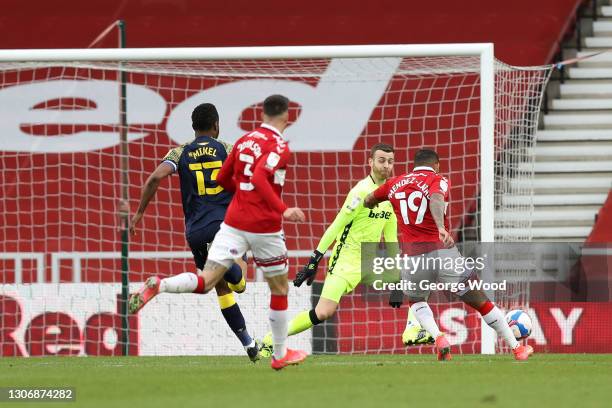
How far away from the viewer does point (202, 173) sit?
411 inches

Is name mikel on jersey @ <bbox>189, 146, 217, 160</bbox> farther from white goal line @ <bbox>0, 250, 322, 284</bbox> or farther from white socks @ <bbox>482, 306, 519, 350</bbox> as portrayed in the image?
white goal line @ <bbox>0, 250, 322, 284</bbox>

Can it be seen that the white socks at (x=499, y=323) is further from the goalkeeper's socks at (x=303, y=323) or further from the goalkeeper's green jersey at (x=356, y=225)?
the goalkeeper's socks at (x=303, y=323)

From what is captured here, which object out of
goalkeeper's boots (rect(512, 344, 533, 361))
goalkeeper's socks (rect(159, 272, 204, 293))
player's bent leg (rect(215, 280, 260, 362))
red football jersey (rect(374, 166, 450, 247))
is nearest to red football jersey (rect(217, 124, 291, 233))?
goalkeeper's socks (rect(159, 272, 204, 293))

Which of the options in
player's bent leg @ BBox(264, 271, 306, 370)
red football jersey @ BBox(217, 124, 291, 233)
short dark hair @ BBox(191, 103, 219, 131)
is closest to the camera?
red football jersey @ BBox(217, 124, 291, 233)

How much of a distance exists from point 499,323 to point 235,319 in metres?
2.19

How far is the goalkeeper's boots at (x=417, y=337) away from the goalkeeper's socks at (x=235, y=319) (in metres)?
1.61

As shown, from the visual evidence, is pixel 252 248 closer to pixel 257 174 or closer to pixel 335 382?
pixel 257 174

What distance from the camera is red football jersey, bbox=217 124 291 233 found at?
8953mm

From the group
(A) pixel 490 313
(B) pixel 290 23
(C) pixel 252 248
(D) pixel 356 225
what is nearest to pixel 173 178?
(B) pixel 290 23

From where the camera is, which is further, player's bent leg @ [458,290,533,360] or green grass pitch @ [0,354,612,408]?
player's bent leg @ [458,290,533,360]

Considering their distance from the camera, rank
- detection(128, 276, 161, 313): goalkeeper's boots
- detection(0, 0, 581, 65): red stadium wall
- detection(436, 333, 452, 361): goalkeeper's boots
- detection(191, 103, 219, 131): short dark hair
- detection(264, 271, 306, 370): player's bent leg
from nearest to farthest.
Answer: detection(128, 276, 161, 313): goalkeeper's boots
detection(264, 271, 306, 370): player's bent leg
detection(191, 103, 219, 131): short dark hair
detection(436, 333, 452, 361): goalkeeper's boots
detection(0, 0, 581, 65): red stadium wall

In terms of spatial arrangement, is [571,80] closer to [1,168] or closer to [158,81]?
[158,81]

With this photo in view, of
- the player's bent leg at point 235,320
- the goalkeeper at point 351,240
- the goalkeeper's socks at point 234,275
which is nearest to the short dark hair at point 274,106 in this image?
the goalkeeper's socks at point 234,275

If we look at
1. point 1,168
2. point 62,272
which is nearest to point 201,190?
point 62,272
